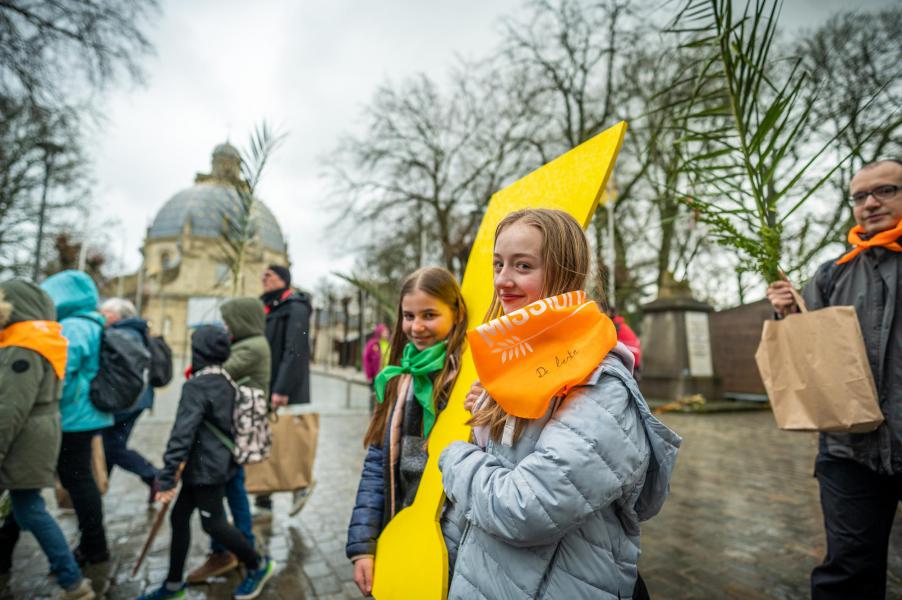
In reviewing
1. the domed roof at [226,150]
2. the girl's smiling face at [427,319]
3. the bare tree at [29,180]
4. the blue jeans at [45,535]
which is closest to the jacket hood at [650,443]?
the girl's smiling face at [427,319]

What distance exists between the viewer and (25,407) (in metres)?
2.83

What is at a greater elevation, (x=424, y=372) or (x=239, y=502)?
(x=424, y=372)

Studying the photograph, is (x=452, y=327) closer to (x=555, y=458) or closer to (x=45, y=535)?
(x=555, y=458)

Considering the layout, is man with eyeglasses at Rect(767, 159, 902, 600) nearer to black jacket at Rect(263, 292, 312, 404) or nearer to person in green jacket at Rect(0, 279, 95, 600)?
black jacket at Rect(263, 292, 312, 404)

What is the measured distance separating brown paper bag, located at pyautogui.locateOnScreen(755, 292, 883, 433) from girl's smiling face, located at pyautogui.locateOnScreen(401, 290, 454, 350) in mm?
1450

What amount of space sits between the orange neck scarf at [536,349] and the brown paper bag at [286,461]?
3.03m

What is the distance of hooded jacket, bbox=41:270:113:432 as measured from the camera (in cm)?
349

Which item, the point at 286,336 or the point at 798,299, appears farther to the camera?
the point at 286,336

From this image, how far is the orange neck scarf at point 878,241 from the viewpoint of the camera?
2.12 meters

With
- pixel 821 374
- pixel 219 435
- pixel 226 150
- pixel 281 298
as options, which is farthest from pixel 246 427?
pixel 821 374

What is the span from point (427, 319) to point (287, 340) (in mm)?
2842

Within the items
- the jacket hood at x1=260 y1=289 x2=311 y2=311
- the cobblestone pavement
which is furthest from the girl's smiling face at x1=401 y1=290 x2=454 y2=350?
the jacket hood at x1=260 y1=289 x2=311 y2=311

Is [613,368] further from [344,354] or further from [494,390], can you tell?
[344,354]

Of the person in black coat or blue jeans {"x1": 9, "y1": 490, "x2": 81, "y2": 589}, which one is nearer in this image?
blue jeans {"x1": 9, "y1": 490, "x2": 81, "y2": 589}
